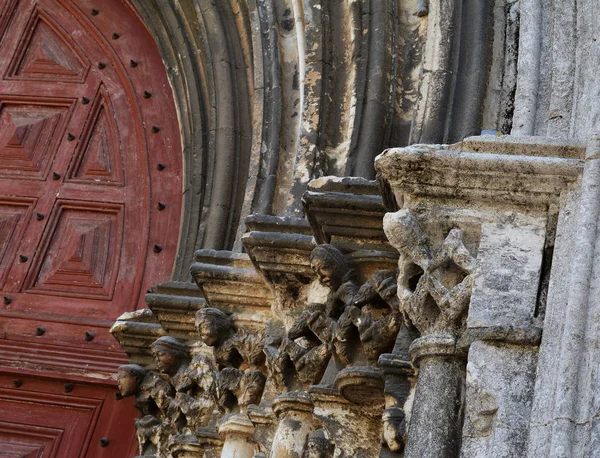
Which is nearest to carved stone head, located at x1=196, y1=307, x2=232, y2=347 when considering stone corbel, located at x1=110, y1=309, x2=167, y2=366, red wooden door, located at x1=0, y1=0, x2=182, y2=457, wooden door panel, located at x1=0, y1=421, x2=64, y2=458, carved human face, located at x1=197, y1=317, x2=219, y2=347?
carved human face, located at x1=197, y1=317, x2=219, y2=347

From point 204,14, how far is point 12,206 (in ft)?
4.13

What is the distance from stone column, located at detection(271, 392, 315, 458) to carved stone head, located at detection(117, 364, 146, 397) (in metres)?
0.99

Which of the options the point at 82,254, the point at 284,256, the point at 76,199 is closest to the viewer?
→ the point at 284,256

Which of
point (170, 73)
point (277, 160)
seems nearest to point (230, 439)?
point (277, 160)

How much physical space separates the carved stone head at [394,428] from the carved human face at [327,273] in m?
0.64

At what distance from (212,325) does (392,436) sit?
1.24 meters

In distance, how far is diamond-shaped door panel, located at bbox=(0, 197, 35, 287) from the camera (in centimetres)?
541

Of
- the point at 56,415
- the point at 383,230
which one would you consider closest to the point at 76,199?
the point at 56,415

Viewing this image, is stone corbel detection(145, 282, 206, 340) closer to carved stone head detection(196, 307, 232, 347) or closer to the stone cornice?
carved stone head detection(196, 307, 232, 347)

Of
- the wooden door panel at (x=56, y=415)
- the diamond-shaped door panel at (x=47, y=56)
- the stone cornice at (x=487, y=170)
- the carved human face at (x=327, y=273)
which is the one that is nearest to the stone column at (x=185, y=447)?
the wooden door panel at (x=56, y=415)

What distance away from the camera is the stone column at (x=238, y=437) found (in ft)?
13.4

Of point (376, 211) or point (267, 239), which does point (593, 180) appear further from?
point (267, 239)

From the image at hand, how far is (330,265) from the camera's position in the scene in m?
3.74

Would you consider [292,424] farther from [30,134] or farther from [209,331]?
[30,134]
